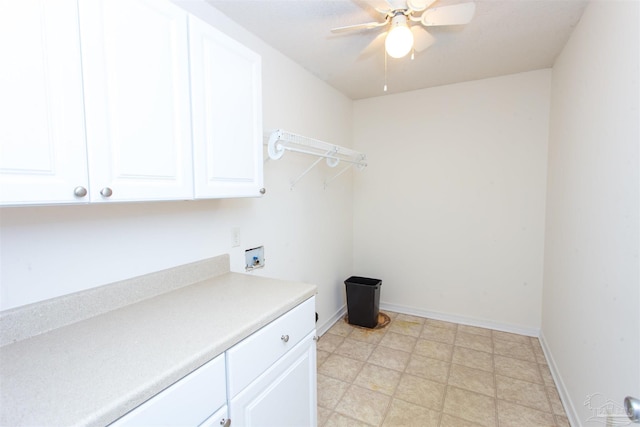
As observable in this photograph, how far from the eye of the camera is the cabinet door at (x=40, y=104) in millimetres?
777

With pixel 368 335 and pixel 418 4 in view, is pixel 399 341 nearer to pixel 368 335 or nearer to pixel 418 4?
pixel 368 335

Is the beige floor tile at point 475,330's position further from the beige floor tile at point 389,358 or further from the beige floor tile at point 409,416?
the beige floor tile at point 409,416

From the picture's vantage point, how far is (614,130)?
137 cm

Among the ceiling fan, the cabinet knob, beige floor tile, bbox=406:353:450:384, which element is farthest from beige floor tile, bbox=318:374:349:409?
the ceiling fan

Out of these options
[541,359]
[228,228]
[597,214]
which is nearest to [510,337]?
[541,359]

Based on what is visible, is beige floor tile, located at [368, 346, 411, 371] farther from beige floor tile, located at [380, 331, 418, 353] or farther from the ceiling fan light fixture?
the ceiling fan light fixture

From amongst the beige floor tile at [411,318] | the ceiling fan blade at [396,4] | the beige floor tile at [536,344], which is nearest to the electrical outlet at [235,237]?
the ceiling fan blade at [396,4]

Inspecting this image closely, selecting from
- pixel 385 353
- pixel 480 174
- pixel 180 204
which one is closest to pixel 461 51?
pixel 480 174

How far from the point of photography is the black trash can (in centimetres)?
300

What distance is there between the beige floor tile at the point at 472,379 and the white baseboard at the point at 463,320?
82 centimetres

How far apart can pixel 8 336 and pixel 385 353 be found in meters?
2.36

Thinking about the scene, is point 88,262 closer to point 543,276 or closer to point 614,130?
point 614,130

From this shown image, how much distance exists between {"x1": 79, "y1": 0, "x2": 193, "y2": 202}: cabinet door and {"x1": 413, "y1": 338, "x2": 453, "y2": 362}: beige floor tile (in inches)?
90.6

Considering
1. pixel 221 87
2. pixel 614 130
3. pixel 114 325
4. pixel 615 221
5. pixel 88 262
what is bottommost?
pixel 114 325
